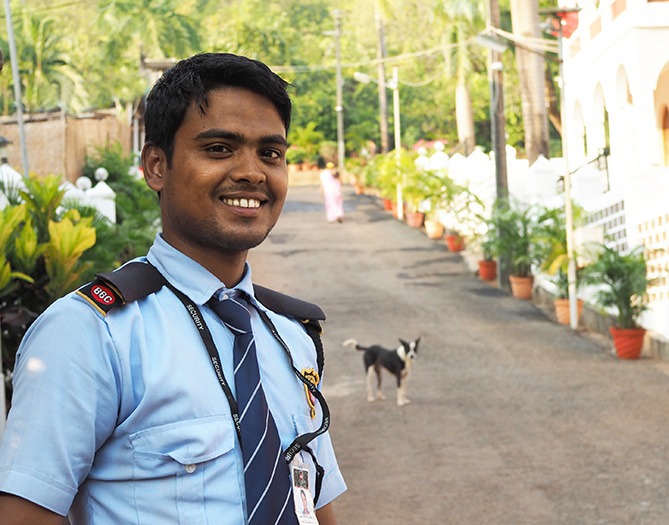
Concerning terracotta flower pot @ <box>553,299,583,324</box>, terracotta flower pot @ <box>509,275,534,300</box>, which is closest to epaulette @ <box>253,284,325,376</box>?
terracotta flower pot @ <box>553,299,583,324</box>

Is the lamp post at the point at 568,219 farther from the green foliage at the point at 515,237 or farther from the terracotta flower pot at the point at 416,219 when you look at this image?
the terracotta flower pot at the point at 416,219

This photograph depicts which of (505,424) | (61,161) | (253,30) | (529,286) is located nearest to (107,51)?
(253,30)

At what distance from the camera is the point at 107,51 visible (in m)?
52.1

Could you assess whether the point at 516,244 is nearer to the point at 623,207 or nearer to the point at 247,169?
the point at 623,207

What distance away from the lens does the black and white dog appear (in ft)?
37.1

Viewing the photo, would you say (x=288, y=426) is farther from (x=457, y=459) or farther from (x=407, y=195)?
(x=407, y=195)

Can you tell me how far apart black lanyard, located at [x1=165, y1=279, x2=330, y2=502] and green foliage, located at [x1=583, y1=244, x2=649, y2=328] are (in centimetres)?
1226

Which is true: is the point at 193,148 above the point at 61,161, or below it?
above

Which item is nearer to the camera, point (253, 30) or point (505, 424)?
point (505, 424)

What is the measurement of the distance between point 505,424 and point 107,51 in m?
43.9

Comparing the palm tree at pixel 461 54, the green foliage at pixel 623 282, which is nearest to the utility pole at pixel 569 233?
the green foliage at pixel 623 282

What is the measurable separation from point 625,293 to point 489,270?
6.53 meters

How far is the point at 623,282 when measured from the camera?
14.5 meters

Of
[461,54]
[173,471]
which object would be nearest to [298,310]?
[173,471]
